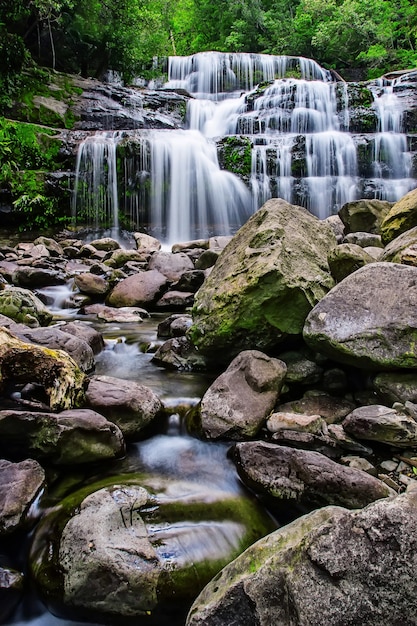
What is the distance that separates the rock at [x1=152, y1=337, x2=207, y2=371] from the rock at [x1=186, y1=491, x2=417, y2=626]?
2.74m

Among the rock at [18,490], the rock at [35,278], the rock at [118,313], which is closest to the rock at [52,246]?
the rock at [35,278]

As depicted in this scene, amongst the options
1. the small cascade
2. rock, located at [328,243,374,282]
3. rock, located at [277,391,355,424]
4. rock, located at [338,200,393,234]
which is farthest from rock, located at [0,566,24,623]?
the small cascade

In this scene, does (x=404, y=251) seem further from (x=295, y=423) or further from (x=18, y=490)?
(x=18, y=490)

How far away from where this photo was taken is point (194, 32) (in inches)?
1195

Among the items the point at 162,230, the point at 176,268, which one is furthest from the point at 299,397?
the point at 162,230

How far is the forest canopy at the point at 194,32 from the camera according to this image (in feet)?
51.7

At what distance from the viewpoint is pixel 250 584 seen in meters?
1.35

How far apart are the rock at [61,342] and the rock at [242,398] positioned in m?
1.32

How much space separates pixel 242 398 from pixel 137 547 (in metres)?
1.35

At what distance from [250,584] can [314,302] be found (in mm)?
2624

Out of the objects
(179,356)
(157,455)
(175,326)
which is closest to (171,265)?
(175,326)

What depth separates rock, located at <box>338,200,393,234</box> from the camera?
26.2 ft

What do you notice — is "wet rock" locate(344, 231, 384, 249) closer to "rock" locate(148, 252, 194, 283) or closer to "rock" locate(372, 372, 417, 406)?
"rock" locate(148, 252, 194, 283)

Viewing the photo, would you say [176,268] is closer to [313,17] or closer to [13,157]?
[13,157]
